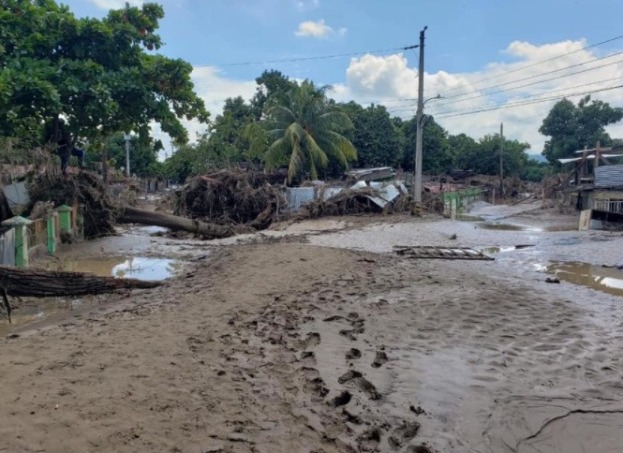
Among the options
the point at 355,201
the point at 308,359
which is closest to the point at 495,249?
the point at 355,201

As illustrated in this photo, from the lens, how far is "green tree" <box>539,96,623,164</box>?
4550cm

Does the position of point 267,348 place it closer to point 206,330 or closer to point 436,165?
point 206,330

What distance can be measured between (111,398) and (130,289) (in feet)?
15.5

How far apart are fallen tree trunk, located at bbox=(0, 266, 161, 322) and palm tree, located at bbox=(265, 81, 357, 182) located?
19230mm

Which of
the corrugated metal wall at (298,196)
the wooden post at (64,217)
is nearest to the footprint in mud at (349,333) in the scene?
the wooden post at (64,217)

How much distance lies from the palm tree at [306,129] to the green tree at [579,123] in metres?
28.9

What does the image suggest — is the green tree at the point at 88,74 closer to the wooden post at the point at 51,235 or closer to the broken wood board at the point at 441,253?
the wooden post at the point at 51,235

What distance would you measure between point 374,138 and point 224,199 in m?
18.1

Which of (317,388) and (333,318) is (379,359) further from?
(333,318)

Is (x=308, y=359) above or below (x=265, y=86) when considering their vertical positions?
below

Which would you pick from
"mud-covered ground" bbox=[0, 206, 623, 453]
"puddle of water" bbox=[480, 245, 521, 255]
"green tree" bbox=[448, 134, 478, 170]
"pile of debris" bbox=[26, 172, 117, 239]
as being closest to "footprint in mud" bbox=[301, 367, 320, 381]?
"mud-covered ground" bbox=[0, 206, 623, 453]

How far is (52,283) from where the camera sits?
282 inches

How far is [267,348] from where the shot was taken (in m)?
5.19

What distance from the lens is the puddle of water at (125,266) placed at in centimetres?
999
